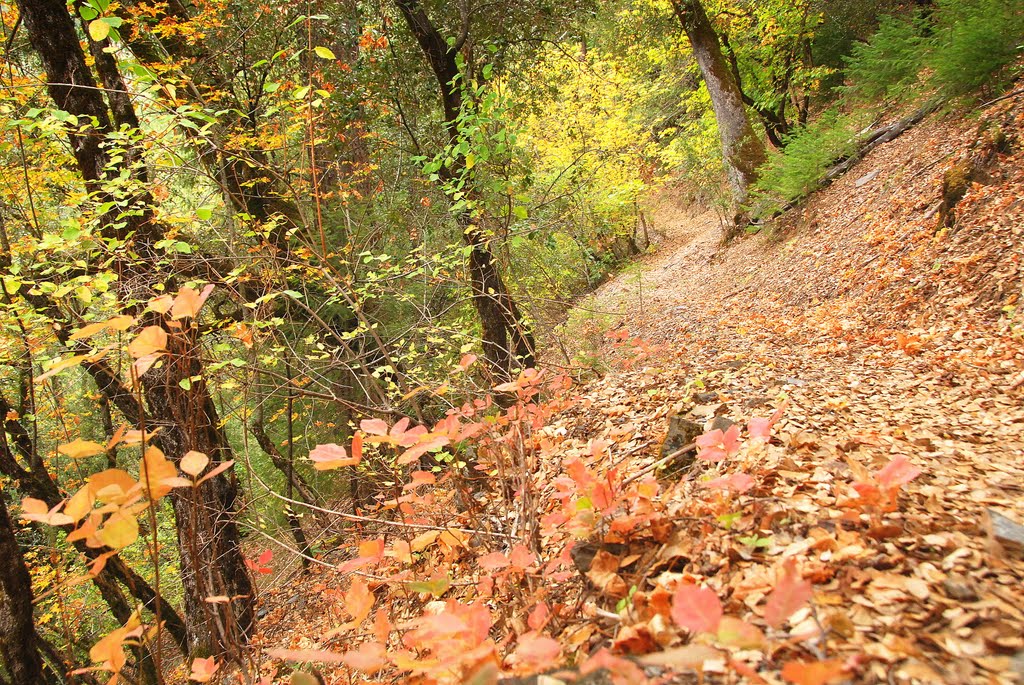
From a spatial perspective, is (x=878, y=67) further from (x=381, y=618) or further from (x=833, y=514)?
(x=381, y=618)

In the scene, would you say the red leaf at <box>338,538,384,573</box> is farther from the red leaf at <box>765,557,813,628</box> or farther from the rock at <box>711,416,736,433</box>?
the rock at <box>711,416,736,433</box>

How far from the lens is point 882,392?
343 centimetres

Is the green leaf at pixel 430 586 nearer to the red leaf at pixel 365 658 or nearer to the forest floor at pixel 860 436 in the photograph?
the red leaf at pixel 365 658

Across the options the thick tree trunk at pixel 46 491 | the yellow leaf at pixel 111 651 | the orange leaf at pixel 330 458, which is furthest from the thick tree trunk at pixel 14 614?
the orange leaf at pixel 330 458

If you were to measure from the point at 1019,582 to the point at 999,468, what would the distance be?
1.06m

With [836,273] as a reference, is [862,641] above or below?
above

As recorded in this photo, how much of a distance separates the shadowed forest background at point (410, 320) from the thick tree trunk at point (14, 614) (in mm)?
17

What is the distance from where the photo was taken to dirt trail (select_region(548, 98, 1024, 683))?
131cm

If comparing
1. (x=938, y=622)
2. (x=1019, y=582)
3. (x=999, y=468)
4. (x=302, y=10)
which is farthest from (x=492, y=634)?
(x=302, y=10)

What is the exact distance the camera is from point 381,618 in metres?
1.70

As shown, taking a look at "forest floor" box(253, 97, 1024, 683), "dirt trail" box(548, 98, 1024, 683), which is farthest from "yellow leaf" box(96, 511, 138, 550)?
"dirt trail" box(548, 98, 1024, 683)

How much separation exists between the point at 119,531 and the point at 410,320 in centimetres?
687

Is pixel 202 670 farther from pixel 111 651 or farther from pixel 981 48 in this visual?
pixel 981 48

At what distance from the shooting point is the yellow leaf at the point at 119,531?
1332 millimetres
